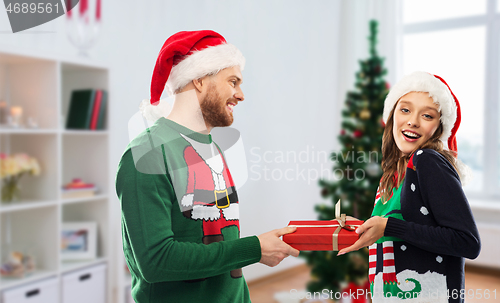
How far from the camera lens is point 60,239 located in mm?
2305

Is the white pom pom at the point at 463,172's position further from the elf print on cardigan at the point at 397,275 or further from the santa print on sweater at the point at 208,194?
the santa print on sweater at the point at 208,194

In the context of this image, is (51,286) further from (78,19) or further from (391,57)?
(391,57)

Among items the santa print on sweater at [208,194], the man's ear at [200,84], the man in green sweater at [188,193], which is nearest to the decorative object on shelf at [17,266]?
the man in green sweater at [188,193]

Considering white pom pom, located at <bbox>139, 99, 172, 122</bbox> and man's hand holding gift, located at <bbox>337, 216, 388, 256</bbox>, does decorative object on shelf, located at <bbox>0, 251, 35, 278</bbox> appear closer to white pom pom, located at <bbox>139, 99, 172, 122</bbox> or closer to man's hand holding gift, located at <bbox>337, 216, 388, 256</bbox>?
white pom pom, located at <bbox>139, 99, 172, 122</bbox>

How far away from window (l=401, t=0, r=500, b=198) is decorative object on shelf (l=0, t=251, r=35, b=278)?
3.98 metres

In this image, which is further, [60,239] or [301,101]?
[301,101]

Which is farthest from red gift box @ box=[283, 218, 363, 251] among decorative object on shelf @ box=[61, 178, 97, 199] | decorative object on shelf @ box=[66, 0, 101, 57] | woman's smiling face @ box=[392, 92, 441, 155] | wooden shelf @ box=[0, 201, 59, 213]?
decorative object on shelf @ box=[66, 0, 101, 57]

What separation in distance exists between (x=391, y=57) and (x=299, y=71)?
1051mm

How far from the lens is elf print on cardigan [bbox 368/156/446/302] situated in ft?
3.60

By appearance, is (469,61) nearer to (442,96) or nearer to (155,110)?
(442,96)

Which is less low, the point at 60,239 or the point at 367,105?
the point at 367,105

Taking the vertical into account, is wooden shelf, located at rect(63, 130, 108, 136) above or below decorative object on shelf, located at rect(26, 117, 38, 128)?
below

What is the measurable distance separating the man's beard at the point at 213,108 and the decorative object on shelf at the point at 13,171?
1.61 m

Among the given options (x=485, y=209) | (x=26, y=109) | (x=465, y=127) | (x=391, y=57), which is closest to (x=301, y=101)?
(x=391, y=57)
